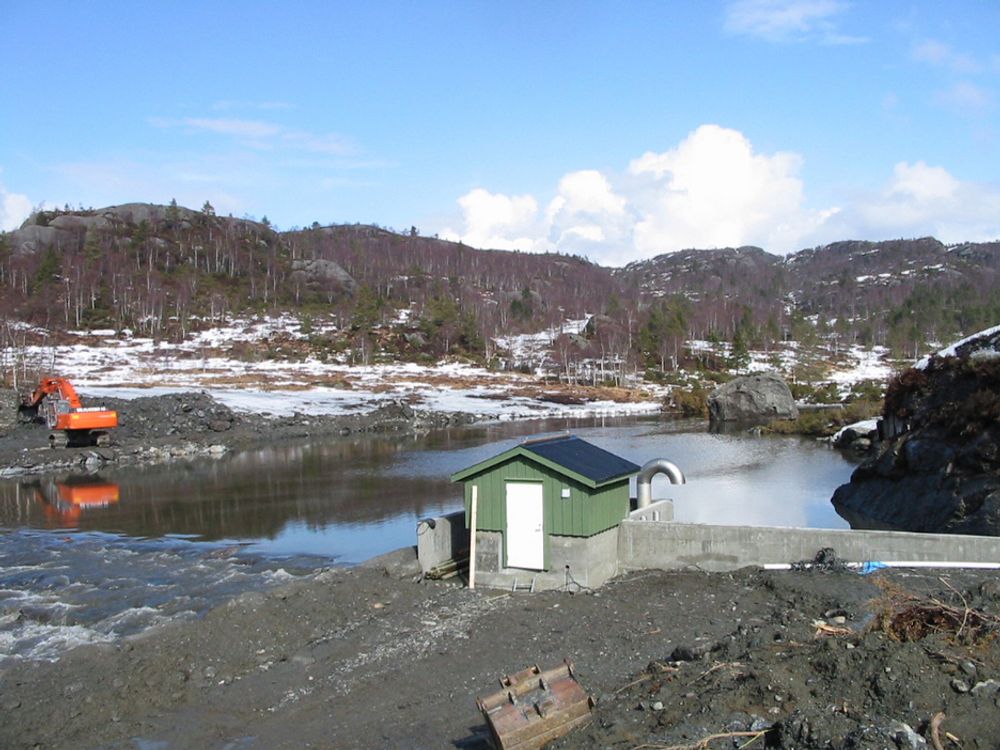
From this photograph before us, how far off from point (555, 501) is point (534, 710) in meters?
7.92

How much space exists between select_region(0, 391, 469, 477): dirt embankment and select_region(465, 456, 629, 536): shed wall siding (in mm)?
33590

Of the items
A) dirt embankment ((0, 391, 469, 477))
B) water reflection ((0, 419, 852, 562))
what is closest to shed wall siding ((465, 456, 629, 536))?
water reflection ((0, 419, 852, 562))

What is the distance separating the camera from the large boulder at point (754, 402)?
66188 millimetres

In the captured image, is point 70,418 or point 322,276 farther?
point 322,276

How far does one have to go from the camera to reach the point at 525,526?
1702 centimetres

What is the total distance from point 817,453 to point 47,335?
3409 inches

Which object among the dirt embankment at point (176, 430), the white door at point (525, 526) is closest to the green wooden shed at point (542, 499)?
the white door at point (525, 526)

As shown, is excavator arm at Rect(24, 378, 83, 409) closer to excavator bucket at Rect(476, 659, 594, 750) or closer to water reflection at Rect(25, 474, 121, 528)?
water reflection at Rect(25, 474, 121, 528)

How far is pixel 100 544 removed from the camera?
84.8ft

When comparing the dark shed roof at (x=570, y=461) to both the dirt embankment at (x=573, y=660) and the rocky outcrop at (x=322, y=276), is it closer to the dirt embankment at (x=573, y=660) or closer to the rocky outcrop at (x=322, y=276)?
the dirt embankment at (x=573, y=660)

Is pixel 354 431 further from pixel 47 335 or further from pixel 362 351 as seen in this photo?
pixel 47 335

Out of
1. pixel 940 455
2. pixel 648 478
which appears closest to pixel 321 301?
pixel 940 455

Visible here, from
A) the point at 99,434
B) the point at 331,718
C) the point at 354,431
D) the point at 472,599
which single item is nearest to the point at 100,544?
the point at 472,599

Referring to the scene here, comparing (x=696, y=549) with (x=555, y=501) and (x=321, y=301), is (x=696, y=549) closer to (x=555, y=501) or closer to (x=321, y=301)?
(x=555, y=501)
